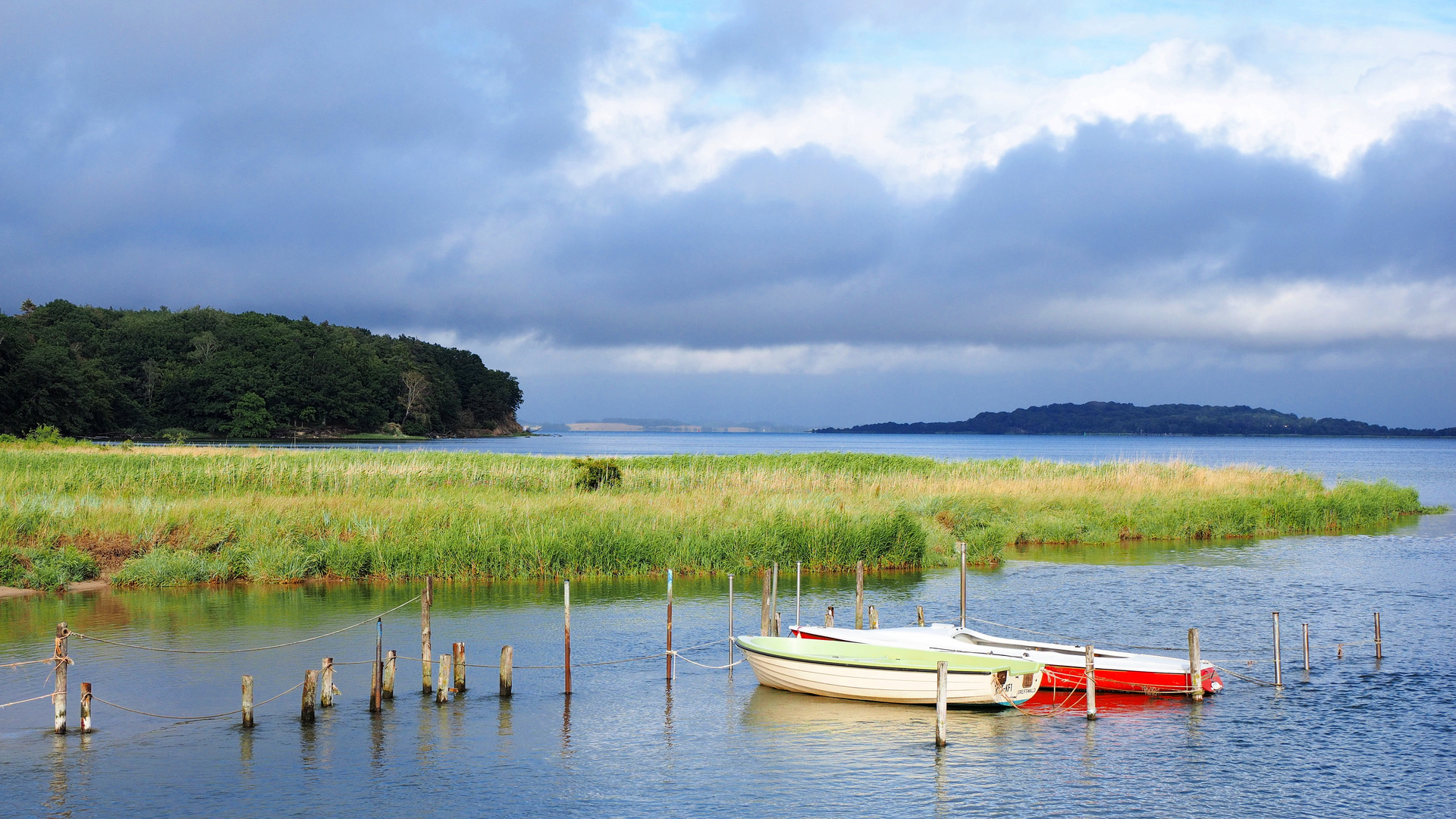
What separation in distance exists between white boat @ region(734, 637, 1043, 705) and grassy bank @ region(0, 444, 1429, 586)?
11760mm

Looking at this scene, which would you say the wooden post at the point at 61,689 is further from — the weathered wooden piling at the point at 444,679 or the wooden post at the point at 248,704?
the weathered wooden piling at the point at 444,679

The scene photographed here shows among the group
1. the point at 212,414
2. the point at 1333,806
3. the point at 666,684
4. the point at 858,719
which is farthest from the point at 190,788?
the point at 212,414

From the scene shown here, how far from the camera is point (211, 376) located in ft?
390

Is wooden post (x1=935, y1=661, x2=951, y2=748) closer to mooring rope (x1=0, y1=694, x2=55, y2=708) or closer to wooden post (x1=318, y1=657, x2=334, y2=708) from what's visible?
wooden post (x1=318, y1=657, x2=334, y2=708)

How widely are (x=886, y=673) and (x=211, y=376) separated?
121 meters

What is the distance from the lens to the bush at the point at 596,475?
1578 inches

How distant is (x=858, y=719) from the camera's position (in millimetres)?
15102

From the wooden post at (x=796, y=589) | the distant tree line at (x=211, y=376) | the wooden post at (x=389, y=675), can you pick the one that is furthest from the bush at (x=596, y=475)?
the distant tree line at (x=211, y=376)

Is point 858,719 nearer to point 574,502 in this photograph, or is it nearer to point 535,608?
point 535,608

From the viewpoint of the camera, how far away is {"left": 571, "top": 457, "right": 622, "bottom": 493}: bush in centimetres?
4009

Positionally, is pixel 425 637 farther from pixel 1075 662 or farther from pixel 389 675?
pixel 1075 662

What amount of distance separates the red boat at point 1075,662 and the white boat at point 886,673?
34 cm

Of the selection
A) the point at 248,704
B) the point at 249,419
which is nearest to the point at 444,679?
the point at 248,704

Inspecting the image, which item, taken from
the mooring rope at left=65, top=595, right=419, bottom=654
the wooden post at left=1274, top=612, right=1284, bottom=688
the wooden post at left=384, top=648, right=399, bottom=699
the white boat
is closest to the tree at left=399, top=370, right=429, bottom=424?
the mooring rope at left=65, top=595, right=419, bottom=654
